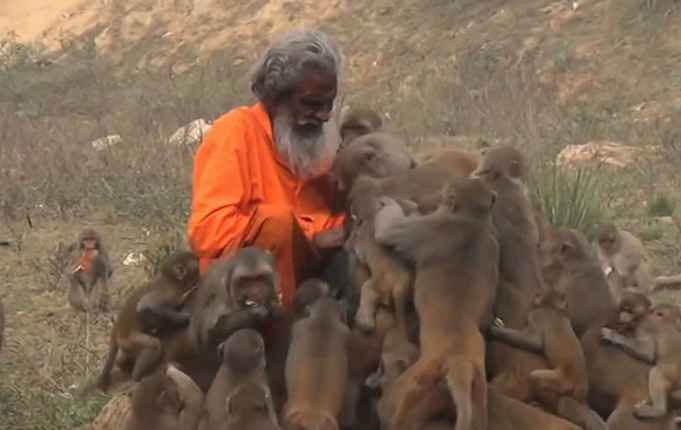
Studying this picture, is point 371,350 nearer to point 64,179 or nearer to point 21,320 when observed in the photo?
point 21,320

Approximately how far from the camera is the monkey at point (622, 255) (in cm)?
881

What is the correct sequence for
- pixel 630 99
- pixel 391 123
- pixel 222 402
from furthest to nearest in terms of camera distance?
pixel 630 99 → pixel 391 123 → pixel 222 402

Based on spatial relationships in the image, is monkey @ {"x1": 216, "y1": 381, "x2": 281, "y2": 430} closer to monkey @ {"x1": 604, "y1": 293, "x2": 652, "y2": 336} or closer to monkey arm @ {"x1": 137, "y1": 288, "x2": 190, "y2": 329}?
monkey arm @ {"x1": 137, "y1": 288, "x2": 190, "y2": 329}

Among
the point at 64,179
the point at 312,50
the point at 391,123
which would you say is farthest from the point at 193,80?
the point at 312,50

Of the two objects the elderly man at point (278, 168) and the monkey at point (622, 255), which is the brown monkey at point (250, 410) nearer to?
the elderly man at point (278, 168)

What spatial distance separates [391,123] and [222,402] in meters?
13.1

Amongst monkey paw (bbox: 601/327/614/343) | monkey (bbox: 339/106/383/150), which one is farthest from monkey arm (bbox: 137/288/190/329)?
monkey paw (bbox: 601/327/614/343)

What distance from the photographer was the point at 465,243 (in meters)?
5.03

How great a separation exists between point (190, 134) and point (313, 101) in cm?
1063

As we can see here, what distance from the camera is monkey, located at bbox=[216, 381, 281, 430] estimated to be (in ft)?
15.2

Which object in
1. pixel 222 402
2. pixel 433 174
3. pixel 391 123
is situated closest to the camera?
pixel 222 402

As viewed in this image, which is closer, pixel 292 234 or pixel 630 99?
pixel 292 234

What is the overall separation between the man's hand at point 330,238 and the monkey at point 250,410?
141 centimetres

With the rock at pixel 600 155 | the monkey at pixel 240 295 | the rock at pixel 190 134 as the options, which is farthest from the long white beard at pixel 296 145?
the rock at pixel 190 134
